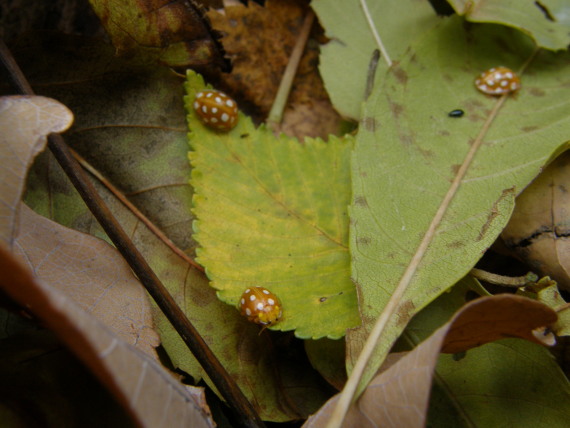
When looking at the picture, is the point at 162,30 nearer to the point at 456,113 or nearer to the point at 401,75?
the point at 401,75

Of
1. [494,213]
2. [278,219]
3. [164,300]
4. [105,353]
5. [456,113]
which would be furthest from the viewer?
[456,113]

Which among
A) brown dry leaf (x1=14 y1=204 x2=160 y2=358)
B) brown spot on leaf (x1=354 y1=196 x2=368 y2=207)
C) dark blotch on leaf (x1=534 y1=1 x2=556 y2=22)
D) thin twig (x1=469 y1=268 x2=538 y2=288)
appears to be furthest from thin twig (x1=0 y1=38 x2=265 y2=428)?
dark blotch on leaf (x1=534 y1=1 x2=556 y2=22)

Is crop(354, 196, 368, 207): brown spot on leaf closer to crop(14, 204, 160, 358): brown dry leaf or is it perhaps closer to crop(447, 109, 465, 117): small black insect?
crop(447, 109, 465, 117): small black insect

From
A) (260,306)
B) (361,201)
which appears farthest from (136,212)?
(361,201)

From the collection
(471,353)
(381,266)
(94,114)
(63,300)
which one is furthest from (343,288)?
(94,114)

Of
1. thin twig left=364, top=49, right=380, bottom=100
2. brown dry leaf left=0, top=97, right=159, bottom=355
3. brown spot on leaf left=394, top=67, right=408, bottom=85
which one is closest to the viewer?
brown dry leaf left=0, top=97, right=159, bottom=355

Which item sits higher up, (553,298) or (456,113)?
(456,113)
